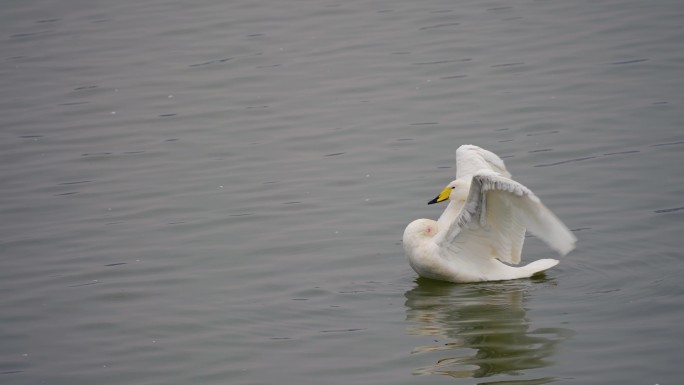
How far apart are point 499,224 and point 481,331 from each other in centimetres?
150

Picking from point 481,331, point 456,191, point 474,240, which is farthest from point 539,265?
point 481,331

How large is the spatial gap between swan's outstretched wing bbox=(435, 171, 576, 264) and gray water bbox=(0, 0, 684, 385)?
1.41 feet

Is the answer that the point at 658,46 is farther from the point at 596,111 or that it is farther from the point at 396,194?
the point at 396,194

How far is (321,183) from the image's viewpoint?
12719 mm

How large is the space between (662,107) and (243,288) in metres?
6.11

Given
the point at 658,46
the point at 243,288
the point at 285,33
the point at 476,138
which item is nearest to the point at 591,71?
the point at 658,46

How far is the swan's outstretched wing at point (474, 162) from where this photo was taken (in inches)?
417

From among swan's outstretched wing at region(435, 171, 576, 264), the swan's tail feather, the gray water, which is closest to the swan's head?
swan's outstretched wing at region(435, 171, 576, 264)

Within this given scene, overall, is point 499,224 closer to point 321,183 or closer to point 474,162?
point 474,162

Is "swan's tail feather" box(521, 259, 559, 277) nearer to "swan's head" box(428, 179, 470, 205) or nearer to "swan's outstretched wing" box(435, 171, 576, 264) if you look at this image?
"swan's outstretched wing" box(435, 171, 576, 264)

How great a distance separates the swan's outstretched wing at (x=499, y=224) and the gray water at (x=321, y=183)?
43cm

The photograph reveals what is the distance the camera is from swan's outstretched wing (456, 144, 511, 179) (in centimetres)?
1060

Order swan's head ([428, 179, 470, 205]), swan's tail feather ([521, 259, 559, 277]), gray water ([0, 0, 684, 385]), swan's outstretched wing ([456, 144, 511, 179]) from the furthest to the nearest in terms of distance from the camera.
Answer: swan's outstretched wing ([456, 144, 511, 179]), swan's head ([428, 179, 470, 205]), swan's tail feather ([521, 259, 559, 277]), gray water ([0, 0, 684, 385])

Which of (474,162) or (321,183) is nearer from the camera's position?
(474,162)
